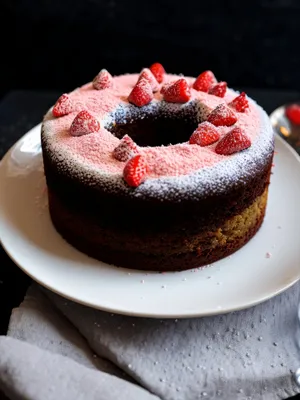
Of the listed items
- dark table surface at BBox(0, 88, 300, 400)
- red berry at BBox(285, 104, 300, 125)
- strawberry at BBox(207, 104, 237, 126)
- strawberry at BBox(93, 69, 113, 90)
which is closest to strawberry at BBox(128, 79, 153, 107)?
strawberry at BBox(93, 69, 113, 90)

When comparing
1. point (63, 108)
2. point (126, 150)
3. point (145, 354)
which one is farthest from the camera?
point (63, 108)

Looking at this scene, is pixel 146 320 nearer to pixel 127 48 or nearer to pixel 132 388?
pixel 132 388

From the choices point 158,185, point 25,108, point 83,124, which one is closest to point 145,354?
point 158,185

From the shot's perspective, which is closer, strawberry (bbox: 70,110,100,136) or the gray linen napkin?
the gray linen napkin

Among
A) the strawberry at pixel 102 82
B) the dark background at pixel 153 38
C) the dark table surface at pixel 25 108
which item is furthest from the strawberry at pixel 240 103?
the dark background at pixel 153 38

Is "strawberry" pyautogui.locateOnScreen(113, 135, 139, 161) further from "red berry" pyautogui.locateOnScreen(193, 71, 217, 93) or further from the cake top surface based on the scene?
"red berry" pyautogui.locateOnScreen(193, 71, 217, 93)

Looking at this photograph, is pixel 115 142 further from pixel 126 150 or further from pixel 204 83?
pixel 204 83

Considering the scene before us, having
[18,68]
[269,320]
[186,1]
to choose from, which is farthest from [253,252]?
[18,68]
